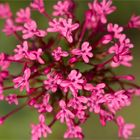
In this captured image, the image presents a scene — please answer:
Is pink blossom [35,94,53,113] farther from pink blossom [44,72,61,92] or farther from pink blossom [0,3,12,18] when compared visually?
pink blossom [0,3,12,18]

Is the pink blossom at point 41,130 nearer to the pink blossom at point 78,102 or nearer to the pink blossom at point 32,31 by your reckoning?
the pink blossom at point 78,102

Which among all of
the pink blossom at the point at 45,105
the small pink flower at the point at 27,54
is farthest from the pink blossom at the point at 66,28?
the pink blossom at the point at 45,105

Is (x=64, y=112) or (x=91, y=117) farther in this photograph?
(x=91, y=117)

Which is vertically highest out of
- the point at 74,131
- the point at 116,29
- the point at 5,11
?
the point at 5,11

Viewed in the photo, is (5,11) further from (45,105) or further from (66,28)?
(45,105)

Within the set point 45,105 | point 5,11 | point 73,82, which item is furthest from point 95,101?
point 5,11

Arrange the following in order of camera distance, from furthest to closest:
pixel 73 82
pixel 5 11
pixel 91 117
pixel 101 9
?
pixel 91 117, pixel 5 11, pixel 101 9, pixel 73 82

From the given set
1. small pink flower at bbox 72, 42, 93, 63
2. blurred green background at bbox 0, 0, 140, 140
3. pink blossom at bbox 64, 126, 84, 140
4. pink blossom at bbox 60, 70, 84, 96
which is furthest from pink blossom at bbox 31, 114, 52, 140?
blurred green background at bbox 0, 0, 140, 140
